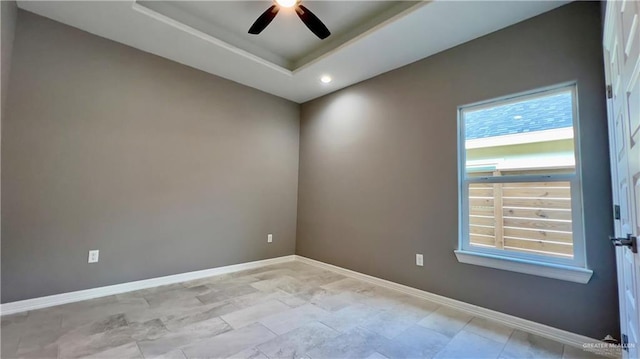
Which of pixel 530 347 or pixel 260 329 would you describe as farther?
pixel 260 329

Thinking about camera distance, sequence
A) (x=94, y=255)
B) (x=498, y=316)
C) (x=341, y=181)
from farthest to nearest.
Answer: (x=341, y=181), (x=94, y=255), (x=498, y=316)

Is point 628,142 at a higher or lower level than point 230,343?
higher

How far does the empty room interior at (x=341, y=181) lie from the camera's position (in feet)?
6.65

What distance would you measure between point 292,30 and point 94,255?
128 inches

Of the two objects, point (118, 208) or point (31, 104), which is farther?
point (118, 208)

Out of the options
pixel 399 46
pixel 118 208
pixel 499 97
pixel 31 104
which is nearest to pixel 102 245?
pixel 118 208

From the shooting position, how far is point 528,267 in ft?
7.63

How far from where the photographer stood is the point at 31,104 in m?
2.56

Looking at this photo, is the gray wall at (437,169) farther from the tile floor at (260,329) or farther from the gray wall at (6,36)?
the gray wall at (6,36)

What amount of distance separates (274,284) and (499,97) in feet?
10.3

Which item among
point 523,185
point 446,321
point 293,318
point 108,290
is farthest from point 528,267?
point 108,290

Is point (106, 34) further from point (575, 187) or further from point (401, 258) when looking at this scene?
point (575, 187)

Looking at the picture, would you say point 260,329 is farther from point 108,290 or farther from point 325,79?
point 325,79

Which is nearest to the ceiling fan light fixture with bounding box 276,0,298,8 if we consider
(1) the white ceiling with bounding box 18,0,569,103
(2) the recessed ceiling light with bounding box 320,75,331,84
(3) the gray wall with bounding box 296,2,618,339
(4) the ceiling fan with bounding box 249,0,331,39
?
(4) the ceiling fan with bounding box 249,0,331,39
